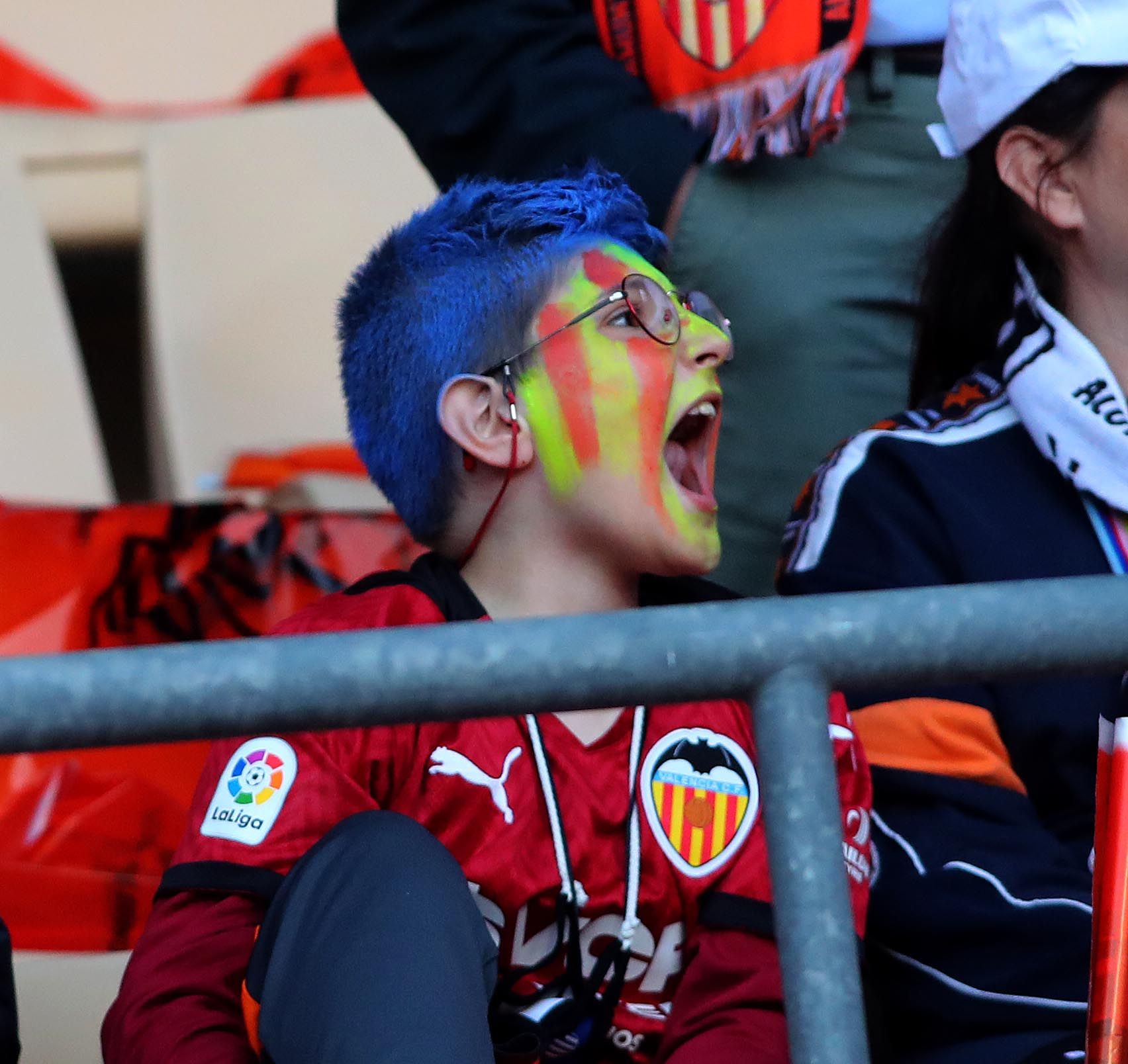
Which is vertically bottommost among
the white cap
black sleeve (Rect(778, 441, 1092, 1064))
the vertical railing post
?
black sleeve (Rect(778, 441, 1092, 1064))

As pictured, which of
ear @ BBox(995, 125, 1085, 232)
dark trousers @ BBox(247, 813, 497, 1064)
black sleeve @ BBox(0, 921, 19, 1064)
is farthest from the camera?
ear @ BBox(995, 125, 1085, 232)

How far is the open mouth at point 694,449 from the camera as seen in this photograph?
1.53 m

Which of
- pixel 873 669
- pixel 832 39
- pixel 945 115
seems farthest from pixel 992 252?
pixel 873 669

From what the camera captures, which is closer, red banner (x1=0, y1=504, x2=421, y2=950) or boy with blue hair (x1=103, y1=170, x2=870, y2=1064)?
boy with blue hair (x1=103, y1=170, x2=870, y2=1064)

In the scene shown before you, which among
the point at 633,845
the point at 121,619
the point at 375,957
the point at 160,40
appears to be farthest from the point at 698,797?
the point at 160,40

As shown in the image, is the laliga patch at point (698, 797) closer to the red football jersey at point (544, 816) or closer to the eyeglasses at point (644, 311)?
the red football jersey at point (544, 816)

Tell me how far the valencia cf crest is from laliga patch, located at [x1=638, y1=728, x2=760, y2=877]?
0.70 metres

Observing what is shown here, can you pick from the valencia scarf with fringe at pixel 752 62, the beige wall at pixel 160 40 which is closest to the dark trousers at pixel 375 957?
the valencia scarf with fringe at pixel 752 62

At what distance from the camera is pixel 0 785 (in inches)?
75.5

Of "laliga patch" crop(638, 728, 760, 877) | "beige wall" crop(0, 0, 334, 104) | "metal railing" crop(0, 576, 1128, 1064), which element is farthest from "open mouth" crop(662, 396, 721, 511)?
"beige wall" crop(0, 0, 334, 104)

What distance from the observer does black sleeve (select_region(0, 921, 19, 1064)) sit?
3.84 ft

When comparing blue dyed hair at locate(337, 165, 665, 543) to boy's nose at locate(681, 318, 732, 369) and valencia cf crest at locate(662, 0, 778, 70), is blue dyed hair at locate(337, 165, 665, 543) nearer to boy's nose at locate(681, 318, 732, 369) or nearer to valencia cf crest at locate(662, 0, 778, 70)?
boy's nose at locate(681, 318, 732, 369)

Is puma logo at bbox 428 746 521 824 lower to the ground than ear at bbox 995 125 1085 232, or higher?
lower

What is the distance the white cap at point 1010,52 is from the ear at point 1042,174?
0.02 m
